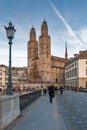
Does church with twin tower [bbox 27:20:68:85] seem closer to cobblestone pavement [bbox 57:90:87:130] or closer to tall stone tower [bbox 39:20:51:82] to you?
tall stone tower [bbox 39:20:51:82]

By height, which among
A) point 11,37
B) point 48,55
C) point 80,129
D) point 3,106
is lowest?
point 80,129

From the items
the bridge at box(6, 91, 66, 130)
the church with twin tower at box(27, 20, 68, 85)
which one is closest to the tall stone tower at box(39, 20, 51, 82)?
the church with twin tower at box(27, 20, 68, 85)

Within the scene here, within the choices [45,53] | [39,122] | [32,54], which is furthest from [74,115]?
[32,54]

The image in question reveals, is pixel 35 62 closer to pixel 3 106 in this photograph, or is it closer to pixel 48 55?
pixel 48 55

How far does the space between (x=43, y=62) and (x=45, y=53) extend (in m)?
5.17

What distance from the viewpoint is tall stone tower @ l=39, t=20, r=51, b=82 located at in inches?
6944

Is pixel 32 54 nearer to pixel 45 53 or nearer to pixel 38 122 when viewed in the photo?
pixel 45 53

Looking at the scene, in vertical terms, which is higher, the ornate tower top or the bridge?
the ornate tower top

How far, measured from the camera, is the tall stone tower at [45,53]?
17638 cm

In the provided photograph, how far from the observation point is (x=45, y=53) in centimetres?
17775

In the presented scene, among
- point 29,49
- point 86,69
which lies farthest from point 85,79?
point 29,49

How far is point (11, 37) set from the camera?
1830cm

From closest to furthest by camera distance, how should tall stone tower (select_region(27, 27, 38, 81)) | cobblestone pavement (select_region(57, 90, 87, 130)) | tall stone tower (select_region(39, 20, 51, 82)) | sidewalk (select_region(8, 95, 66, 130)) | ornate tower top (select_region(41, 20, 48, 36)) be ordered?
1. sidewalk (select_region(8, 95, 66, 130))
2. cobblestone pavement (select_region(57, 90, 87, 130))
3. tall stone tower (select_region(39, 20, 51, 82))
4. ornate tower top (select_region(41, 20, 48, 36))
5. tall stone tower (select_region(27, 27, 38, 81))

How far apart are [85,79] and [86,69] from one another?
4.31 meters
